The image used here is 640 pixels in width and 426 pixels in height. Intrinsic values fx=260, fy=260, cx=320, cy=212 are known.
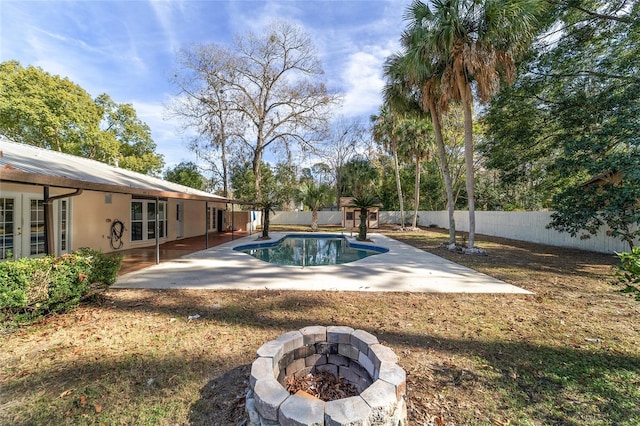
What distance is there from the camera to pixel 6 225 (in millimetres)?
6137

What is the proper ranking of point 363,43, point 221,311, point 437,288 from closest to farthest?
1. point 221,311
2. point 437,288
3. point 363,43

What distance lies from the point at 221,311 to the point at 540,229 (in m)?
14.8

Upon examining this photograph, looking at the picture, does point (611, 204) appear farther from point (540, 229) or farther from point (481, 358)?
point (481, 358)

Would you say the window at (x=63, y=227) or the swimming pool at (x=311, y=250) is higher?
the window at (x=63, y=227)

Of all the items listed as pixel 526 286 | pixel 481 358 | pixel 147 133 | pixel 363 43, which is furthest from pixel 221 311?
pixel 147 133

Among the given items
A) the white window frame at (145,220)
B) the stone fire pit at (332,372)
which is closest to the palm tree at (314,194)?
the white window frame at (145,220)

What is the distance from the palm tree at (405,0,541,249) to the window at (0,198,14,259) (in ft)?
40.8

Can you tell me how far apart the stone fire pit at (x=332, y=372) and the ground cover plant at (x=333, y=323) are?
0.44 metres

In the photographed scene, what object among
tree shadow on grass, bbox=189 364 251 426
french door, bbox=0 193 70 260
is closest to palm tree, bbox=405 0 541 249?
tree shadow on grass, bbox=189 364 251 426

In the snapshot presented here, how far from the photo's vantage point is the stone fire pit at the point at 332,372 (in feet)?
5.45

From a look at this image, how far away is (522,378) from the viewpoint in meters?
2.65

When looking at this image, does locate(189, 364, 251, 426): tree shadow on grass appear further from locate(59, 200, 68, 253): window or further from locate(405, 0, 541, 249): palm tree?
locate(405, 0, 541, 249): palm tree

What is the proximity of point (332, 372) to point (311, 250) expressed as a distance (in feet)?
32.5

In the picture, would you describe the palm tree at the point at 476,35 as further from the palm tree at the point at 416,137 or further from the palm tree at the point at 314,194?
the palm tree at the point at 314,194
